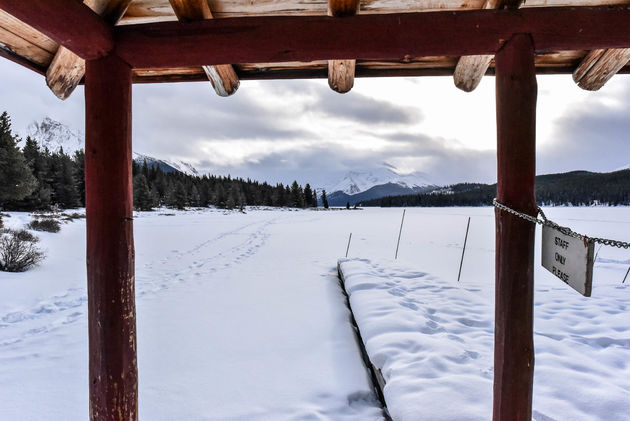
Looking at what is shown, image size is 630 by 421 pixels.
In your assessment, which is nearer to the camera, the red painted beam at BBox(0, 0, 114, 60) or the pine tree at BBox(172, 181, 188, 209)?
the red painted beam at BBox(0, 0, 114, 60)

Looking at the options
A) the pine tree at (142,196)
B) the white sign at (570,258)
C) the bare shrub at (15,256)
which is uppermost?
the pine tree at (142,196)

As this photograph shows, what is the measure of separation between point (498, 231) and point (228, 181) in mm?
76385

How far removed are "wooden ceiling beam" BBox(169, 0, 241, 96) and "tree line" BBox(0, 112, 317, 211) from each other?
24.9 meters

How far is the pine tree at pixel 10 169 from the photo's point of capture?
2022 cm

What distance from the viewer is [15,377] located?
3.26m

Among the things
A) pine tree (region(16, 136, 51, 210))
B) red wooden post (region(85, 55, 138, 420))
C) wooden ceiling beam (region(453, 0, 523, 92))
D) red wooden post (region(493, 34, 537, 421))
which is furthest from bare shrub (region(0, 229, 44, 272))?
pine tree (region(16, 136, 51, 210))

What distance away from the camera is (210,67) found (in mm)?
2348

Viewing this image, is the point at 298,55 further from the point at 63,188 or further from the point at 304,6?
the point at 63,188

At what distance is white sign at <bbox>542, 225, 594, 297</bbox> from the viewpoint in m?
1.41

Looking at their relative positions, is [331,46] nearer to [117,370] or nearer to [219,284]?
[117,370]

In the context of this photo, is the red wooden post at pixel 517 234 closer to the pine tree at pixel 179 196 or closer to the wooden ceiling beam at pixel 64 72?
the wooden ceiling beam at pixel 64 72

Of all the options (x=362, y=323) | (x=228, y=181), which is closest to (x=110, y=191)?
(x=362, y=323)

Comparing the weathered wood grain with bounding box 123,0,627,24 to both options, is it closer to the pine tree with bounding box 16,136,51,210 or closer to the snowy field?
the snowy field

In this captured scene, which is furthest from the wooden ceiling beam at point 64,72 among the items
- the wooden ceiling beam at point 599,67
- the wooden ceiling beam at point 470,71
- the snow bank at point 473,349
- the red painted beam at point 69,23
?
Result: the wooden ceiling beam at point 599,67
